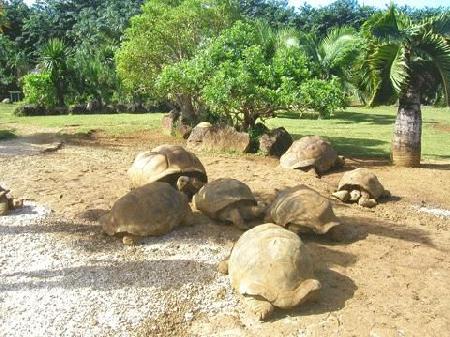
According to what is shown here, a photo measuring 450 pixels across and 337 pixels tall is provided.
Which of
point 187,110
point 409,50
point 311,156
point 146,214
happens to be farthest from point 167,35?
point 146,214

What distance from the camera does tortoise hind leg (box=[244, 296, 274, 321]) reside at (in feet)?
12.1

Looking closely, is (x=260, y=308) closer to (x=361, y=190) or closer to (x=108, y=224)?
(x=108, y=224)

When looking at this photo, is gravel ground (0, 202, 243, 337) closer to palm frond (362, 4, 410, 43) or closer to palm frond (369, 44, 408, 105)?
palm frond (369, 44, 408, 105)

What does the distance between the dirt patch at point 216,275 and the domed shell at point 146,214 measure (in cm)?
15

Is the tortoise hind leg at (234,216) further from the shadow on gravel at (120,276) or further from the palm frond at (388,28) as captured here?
the palm frond at (388,28)

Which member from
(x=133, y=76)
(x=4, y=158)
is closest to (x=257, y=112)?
(x=133, y=76)

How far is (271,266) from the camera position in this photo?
151 inches

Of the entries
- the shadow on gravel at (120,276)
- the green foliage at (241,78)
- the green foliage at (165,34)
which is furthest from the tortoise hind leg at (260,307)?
the green foliage at (165,34)

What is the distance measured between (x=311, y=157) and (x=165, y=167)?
3.05 meters

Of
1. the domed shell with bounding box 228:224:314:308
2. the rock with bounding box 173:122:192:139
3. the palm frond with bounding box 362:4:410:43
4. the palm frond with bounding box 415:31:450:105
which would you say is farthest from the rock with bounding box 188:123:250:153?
the domed shell with bounding box 228:224:314:308

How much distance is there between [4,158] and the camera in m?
9.05

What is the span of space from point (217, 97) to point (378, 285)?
6.26 m

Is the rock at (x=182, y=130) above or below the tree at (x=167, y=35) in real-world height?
below

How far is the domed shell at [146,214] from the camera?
4973 millimetres
